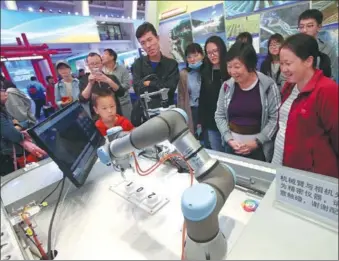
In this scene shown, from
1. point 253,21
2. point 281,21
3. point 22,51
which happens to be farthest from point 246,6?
point 22,51

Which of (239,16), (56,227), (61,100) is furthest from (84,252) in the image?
(239,16)

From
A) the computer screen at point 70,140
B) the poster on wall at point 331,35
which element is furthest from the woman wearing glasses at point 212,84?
the poster on wall at point 331,35

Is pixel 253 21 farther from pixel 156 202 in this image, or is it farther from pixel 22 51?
pixel 22 51

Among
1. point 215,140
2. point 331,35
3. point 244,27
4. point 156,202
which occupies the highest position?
point 244,27

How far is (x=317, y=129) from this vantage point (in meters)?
0.32

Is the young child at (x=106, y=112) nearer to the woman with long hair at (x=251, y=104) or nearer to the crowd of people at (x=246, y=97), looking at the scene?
the crowd of people at (x=246, y=97)

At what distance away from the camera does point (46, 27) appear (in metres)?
5.73

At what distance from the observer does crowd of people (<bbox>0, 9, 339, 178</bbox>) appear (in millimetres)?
328

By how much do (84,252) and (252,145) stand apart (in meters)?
0.90

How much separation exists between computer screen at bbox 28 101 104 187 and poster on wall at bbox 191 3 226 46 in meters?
2.43

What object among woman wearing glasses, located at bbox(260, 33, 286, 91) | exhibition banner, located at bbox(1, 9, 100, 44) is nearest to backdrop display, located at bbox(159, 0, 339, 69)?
woman wearing glasses, located at bbox(260, 33, 286, 91)

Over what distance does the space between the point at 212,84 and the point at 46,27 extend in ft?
19.3

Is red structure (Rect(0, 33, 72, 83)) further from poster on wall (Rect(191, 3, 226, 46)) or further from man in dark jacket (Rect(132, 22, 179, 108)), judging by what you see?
man in dark jacket (Rect(132, 22, 179, 108))

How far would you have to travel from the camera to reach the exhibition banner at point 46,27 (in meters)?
4.98
